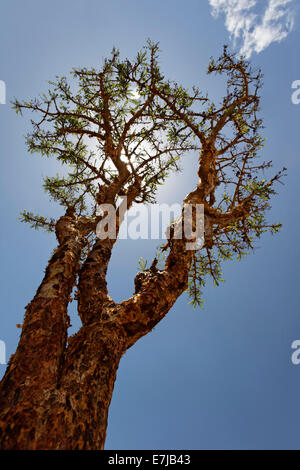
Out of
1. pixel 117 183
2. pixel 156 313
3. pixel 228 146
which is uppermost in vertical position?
pixel 228 146

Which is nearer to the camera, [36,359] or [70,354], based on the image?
[36,359]

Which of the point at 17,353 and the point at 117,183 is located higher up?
the point at 117,183

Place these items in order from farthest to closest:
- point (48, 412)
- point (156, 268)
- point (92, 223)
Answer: point (92, 223), point (156, 268), point (48, 412)

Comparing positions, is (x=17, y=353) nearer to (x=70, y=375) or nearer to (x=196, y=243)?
(x=70, y=375)

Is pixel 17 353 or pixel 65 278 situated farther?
pixel 65 278

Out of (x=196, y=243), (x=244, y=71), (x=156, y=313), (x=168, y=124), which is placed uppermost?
(x=244, y=71)

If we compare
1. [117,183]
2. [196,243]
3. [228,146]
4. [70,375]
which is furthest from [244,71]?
[70,375]

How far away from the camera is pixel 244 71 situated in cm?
716

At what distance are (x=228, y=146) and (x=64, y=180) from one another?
5225 millimetres
